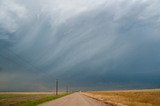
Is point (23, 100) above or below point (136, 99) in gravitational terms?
above

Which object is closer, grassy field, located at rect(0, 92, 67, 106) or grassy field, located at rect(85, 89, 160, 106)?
grassy field, located at rect(85, 89, 160, 106)

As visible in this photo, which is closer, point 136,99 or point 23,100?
point 136,99

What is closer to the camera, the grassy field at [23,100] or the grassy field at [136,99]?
the grassy field at [136,99]
